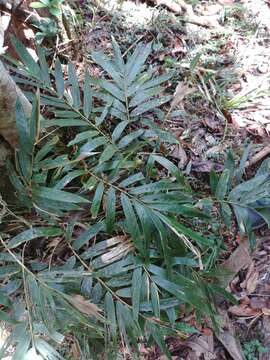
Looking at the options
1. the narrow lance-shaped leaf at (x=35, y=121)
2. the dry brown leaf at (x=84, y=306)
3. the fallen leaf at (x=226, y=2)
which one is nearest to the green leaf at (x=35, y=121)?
the narrow lance-shaped leaf at (x=35, y=121)

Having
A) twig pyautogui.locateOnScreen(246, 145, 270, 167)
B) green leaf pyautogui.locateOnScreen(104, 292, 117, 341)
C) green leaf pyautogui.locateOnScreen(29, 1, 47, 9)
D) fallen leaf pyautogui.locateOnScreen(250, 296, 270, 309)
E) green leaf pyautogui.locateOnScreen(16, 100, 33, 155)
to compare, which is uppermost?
green leaf pyautogui.locateOnScreen(29, 1, 47, 9)

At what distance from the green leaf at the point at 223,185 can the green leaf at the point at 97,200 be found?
38cm

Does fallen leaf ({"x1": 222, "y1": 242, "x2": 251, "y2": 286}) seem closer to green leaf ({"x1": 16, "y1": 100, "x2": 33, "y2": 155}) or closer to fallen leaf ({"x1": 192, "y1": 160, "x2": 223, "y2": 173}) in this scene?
fallen leaf ({"x1": 192, "y1": 160, "x2": 223, "y2": 173})

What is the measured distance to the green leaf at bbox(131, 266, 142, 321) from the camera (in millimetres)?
1307

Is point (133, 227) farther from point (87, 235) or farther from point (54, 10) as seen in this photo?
point (54, 10)

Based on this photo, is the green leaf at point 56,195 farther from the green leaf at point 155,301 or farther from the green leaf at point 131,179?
the green leaf at point 155,301

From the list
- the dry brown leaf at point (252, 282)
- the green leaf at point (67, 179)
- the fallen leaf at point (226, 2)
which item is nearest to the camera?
the green leaf at point (67, 179)

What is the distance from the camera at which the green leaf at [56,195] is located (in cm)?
128

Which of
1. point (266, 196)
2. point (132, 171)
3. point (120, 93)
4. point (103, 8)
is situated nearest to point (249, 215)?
point (266, 196)

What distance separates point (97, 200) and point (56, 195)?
0.40 ft

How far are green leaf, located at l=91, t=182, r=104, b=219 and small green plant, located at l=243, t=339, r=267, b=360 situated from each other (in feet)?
2.34

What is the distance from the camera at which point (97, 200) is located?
1328 mm

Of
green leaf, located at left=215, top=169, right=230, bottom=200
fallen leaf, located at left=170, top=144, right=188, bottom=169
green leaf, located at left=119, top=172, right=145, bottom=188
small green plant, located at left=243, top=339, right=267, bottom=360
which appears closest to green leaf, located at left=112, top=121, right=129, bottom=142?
green leaf, located at left=119, top=172, right=145, bottom=188

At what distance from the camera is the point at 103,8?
2.01 meters
